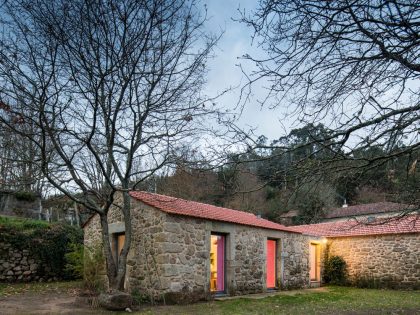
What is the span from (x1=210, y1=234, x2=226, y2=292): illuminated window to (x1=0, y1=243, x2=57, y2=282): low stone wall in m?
7.69

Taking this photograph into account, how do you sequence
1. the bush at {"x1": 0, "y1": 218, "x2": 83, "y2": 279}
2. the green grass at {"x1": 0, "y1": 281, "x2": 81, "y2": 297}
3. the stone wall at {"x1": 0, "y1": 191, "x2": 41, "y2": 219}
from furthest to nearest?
the stone wall at {"x1": 0, "y1": 191, "x2": 41, "y2": 219}
the bush at {"x1": 0, "y1": 218, "x2": 83, "y2": 279}
the green grass at {"x1": 0, "y1": 281, "x2": 81, "y2": 297}

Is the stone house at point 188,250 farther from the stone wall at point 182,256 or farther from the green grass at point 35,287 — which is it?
the green grass at point 35,287

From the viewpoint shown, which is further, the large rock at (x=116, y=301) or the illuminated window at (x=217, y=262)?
the illuminated window at (x=217, y=262)

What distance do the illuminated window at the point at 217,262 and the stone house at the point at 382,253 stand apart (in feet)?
19.7

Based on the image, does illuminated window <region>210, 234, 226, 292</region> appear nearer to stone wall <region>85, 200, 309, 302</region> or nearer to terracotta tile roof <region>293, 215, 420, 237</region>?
stone wall <region>85, 200, 309, 302</region>

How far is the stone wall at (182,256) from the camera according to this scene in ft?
36.1

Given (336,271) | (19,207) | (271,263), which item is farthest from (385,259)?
(19,207)

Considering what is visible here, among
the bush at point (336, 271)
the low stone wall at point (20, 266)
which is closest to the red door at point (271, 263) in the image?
the bush at point (336, 271)

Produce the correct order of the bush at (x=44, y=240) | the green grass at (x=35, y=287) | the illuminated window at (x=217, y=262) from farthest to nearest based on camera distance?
the bush at (x=44, y=240)
the illuminated window at (x=217, y=262)
the green grass at (x=35, y=287)

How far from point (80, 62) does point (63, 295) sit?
7612 millimetres

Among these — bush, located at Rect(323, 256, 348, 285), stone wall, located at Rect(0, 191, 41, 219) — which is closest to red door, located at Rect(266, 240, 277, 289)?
bush, located at Rect(323, 256, 348, 285)

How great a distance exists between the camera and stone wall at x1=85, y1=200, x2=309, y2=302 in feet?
36.1

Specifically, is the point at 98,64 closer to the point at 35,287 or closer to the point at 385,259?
the point at 35,287

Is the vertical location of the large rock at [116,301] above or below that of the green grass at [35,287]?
above
